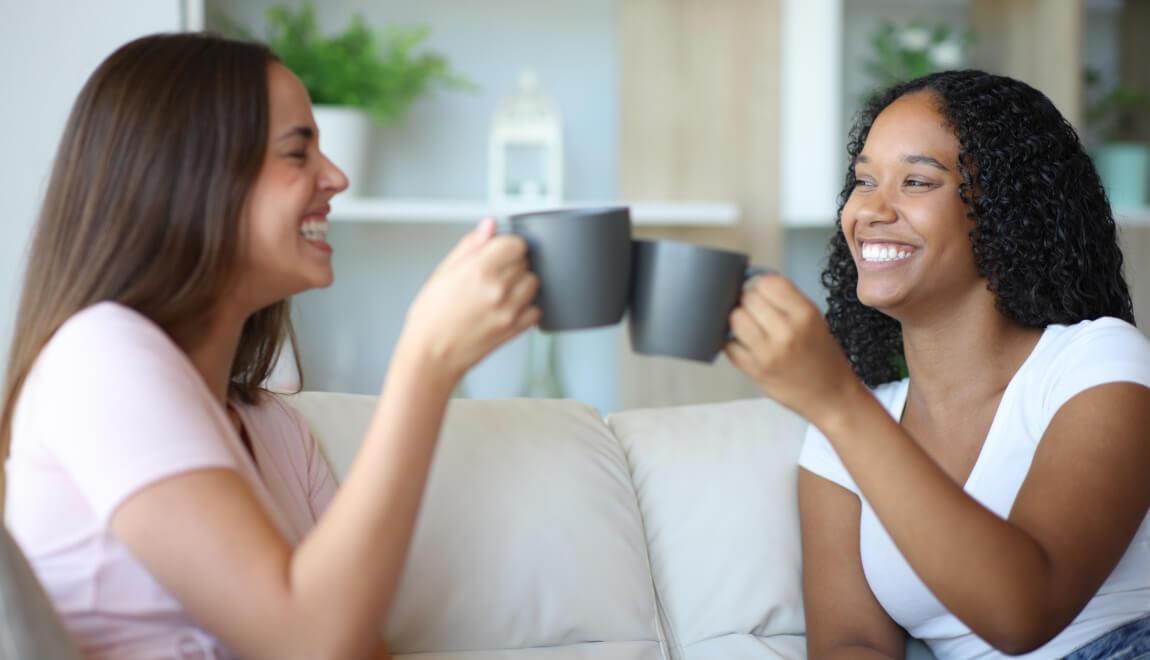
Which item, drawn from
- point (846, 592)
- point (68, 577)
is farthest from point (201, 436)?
point (846, 592)

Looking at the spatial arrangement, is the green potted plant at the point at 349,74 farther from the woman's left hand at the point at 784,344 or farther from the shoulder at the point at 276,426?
the woman's left hand at the point at 784,344

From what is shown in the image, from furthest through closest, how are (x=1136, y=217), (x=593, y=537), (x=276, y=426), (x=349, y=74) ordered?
(x=1136, y=217)
(x=349, y=74)
(x=593, y=537)
(x=276, y=426)

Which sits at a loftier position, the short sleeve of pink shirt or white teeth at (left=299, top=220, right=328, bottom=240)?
white teeth at (left=299, top=220, right=328, bottom=240)

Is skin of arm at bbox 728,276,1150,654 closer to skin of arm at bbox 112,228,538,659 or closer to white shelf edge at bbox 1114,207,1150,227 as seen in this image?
skin of arm at bbox 112,228,538,659

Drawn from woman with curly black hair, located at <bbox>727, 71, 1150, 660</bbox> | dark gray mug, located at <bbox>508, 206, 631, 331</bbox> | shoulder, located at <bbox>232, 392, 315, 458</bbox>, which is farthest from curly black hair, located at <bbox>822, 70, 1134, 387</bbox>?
shoulder, located at <bbox>232, 392, 315, 458</bbox>

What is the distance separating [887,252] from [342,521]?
2.58ft

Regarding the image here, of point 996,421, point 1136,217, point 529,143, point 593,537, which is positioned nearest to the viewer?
point 996,421

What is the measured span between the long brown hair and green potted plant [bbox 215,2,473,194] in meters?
1.70

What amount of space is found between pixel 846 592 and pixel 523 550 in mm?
396

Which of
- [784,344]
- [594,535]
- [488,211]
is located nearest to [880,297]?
[594,535]

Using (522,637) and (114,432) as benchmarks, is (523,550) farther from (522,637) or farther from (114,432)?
(114,432)

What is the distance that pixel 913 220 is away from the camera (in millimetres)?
1387

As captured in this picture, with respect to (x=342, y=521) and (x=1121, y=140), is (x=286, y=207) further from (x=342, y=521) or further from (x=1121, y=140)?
(x=1121, y=140)

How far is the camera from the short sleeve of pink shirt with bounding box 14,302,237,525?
86 cm
